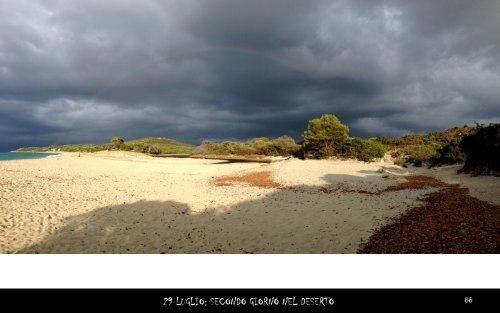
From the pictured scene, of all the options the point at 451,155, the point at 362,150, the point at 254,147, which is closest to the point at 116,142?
the point at 254,147

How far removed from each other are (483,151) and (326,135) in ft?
152

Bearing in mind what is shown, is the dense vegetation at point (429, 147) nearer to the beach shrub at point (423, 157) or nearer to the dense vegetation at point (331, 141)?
the beach shrub at point (423, 157)

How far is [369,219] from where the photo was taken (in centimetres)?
1373

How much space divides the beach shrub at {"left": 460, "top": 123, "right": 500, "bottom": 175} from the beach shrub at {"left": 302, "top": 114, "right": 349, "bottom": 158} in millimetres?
41876

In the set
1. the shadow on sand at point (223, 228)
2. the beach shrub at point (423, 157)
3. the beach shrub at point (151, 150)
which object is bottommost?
the shadow on sand at point (223, 228)

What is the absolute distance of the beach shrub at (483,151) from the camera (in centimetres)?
2518

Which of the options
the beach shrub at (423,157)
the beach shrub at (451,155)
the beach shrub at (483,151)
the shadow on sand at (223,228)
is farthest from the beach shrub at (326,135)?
the shadow on sand at (223,228)

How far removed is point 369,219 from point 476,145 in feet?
71.0

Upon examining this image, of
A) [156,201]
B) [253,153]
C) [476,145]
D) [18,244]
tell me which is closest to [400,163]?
[476,145]

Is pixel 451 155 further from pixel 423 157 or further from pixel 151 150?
pixel 151 150

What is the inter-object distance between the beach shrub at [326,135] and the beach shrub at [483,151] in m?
41.9

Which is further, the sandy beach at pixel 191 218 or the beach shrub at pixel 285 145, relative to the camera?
the beach shrub at pixel 285 145

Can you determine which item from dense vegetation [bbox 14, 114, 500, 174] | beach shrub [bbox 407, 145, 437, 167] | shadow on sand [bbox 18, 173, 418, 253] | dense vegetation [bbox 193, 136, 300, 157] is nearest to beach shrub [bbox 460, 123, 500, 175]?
dense vegetation [bbox 14, 114, 500, 174]

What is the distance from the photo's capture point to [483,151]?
2658 cm
